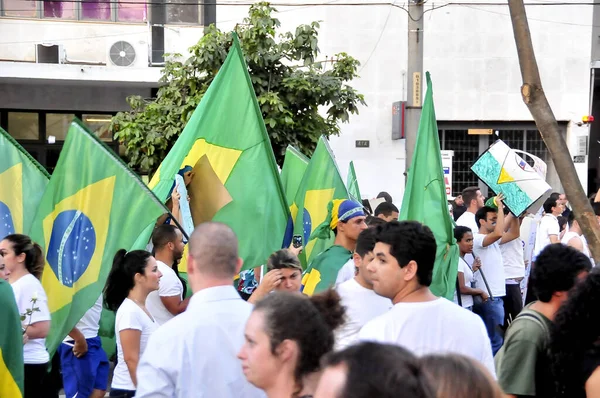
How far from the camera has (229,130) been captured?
21.1 feet

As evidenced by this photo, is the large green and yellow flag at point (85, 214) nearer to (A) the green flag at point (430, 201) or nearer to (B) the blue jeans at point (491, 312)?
(A) the green flag at point (430, 201)

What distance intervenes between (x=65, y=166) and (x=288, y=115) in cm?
841

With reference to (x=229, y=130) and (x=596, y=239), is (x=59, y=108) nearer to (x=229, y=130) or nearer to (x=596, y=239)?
(x=229, y=130)

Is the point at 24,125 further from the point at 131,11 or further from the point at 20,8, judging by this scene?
the point at 131,11

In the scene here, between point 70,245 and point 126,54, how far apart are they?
12371mm

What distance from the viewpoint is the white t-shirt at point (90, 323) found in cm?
679

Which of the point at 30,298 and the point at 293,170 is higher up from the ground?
the point at 293,170

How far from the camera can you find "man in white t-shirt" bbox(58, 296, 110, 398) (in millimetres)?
6762

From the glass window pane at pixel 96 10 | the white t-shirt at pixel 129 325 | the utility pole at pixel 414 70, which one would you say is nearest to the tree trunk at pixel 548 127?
the white t-shirt at pixel 129 325

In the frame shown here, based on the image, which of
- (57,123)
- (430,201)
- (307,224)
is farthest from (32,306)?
(57,123)

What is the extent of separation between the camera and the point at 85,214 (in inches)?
218

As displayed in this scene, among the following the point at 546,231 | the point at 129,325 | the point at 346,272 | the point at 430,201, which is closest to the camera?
the point at 129,325

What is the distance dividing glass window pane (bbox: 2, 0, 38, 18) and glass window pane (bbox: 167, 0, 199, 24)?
2.68m

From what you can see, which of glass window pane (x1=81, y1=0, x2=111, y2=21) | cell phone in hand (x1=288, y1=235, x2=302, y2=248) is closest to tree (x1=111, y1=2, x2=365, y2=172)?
glass window pane (x1=81, y1=0, x2=111, y2=21)
